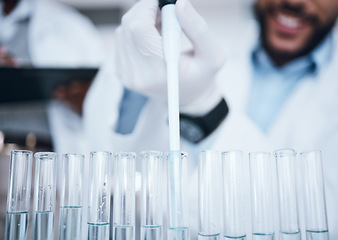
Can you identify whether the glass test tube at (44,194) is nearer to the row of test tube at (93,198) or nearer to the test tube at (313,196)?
the row of test tube at (93,198)

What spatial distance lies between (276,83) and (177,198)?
0.67 m

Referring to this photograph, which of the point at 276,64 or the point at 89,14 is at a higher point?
the point at 89,14

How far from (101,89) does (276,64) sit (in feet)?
1.91

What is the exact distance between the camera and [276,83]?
1.07 meters

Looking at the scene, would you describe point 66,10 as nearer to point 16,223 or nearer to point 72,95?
point 72,95

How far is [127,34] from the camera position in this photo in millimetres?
733

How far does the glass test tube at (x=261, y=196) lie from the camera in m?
0.56

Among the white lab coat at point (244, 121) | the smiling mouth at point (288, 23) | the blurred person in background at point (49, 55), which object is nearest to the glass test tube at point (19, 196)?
the white lab coat at point (244, 121)

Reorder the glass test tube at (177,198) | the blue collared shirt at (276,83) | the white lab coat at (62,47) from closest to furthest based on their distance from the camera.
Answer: the glass test tube at (177,198) → the blue collared shirt at (276,83) → the white lab coat at (62,47)

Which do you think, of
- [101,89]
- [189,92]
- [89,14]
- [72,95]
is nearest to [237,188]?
[189,92]

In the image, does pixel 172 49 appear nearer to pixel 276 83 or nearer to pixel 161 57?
pixel 161 57

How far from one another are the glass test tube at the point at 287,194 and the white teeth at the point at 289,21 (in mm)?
639

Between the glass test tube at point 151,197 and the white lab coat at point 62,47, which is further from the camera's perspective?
the white lab coat at point 62,47

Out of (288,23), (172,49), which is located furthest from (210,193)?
(288,23)
